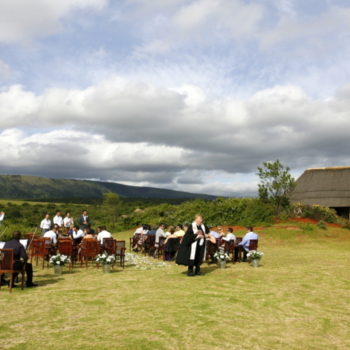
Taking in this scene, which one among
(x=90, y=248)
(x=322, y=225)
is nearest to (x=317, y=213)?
(x=322, y=225)

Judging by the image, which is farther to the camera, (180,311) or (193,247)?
(193,247)

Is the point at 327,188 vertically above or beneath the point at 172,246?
above

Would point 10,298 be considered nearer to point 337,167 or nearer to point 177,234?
point 177,234

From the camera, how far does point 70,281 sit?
10383 mm

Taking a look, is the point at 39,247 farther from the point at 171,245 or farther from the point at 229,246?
the point at 229,246

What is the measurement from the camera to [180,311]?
23.2 ft

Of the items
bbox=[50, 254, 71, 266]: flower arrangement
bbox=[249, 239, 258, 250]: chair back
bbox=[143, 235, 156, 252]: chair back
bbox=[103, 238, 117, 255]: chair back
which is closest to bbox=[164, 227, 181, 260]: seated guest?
bbox=[143, 235, 156, 252]: chair back

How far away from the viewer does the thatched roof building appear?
1340 inches

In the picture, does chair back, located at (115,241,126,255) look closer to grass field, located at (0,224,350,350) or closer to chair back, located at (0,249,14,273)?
grass field, located at (0,224,350,350)

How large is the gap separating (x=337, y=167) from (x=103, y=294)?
114 feet

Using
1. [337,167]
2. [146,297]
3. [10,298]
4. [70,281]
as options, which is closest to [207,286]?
[146,297]

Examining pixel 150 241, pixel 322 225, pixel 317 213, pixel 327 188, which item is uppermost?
pixel 327 188

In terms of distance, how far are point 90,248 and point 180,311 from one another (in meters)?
6.57

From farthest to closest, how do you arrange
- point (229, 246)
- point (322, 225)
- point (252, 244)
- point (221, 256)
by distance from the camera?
1. point (322, 225)
2. point (229, 246)
3. point (252, 244)
4. point (221, 256)
